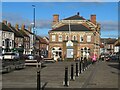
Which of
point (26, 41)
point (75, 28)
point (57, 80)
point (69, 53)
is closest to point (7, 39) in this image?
point (75, 28)

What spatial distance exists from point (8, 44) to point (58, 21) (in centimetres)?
1882

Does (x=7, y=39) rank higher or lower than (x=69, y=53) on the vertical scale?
higher

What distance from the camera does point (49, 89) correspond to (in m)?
16.4

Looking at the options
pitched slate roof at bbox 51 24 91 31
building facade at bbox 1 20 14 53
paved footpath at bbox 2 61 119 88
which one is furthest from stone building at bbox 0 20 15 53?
paved footpath at bbox 2 61 119 88

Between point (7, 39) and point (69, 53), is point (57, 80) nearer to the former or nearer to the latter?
point (69, 53)

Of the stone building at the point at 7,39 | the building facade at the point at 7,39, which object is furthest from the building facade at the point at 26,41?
the building facade at the point at 7,39

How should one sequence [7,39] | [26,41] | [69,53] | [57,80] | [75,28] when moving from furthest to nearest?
[26,41], [7,39], [75,28], [69,53], [57,80]

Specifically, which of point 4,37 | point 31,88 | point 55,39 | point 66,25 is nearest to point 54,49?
point 55,39

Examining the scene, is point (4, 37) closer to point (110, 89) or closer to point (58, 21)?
point (58, 21)

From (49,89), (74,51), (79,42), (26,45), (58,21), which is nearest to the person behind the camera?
(49,89)

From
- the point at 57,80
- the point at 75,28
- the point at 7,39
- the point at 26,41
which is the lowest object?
the point at 57,80

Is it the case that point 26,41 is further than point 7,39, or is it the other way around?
point 26,41

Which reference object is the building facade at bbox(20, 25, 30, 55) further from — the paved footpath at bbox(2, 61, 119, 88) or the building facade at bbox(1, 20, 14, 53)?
the paved footpath at bbox(2, 61, 119, 88)

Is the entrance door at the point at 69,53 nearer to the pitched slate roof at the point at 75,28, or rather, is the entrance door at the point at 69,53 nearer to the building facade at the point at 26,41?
the pitched slate roof at the point at 75,28
